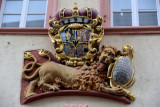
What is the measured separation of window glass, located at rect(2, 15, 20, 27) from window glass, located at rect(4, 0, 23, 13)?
5.9 inches

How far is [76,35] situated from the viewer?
6.92m

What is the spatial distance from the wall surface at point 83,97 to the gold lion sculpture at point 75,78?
178mm

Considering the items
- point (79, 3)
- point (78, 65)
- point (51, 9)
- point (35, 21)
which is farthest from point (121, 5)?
point (78, 65)

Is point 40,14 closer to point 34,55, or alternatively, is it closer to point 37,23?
point 37,23

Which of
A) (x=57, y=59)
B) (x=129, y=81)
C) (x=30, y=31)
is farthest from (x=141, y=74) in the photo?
(x=30, y=31)

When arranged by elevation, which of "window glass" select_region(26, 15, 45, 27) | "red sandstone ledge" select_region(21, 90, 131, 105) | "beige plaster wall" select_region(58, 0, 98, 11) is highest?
"beige plaster wall" select_region(58, 0, 98, 11)

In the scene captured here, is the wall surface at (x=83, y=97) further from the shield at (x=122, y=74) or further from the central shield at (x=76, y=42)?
the central shield at (x=76, y=42)

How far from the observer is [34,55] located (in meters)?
7.02

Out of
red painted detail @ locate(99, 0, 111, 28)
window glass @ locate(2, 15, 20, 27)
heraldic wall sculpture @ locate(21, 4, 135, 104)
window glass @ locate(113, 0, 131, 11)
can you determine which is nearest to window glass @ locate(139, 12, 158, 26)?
window glass @ locate(113, 0, 131, 11)

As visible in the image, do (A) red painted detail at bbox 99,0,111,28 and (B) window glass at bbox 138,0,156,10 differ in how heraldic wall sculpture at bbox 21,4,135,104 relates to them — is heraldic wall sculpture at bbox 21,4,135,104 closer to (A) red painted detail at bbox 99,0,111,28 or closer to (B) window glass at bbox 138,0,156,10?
(A) red painted detail at bbox 99,0,111,28

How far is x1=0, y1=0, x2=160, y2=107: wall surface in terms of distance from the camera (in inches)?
256

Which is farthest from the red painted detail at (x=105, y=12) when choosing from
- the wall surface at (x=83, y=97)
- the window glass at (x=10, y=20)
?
the window glass at (x=10, y=20)

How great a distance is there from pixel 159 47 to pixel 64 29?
1625mm

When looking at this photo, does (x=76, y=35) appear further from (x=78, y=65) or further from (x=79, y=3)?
(x=79, y=3)
